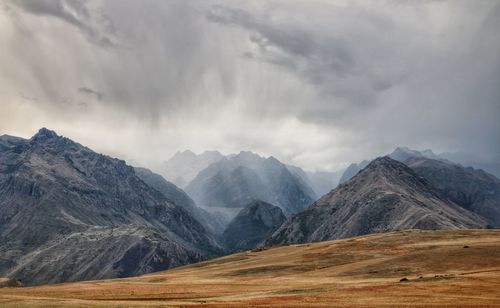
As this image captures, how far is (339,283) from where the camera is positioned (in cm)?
9044

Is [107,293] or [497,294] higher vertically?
[107,293]

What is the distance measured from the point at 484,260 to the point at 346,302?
2746 inches

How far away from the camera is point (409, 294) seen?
6394cm

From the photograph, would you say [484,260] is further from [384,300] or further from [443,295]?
[384,300]

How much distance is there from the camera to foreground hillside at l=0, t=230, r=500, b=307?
59.9 m

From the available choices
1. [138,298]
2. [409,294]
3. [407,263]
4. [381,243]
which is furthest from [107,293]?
[381,243]

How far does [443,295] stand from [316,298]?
51.7 feet

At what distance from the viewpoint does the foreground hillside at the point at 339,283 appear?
59.9 meters

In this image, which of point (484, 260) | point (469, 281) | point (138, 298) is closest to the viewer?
point (138, 298)

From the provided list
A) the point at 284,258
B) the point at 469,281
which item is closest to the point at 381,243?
the point at 284,258

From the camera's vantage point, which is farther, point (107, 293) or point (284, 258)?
point (284, 258)

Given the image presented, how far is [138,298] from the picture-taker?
70062 millimetres

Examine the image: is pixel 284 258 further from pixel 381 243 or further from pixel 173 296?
pixel 173 296

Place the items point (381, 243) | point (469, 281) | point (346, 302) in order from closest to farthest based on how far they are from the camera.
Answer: point (346, 302)
point (469, 281)
point (381, 243)
